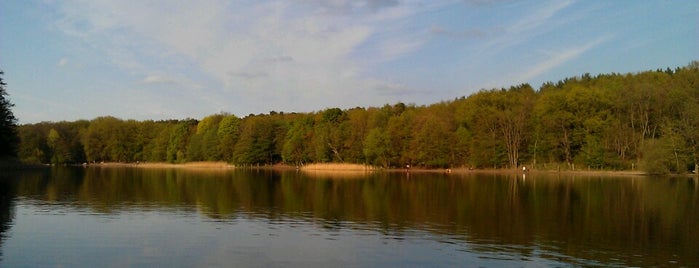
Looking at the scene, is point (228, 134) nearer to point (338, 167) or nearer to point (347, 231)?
point (338, 167)

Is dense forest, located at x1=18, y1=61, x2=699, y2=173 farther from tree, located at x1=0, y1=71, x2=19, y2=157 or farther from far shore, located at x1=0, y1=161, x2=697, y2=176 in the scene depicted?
tree, located at x1=0, y1=71, x2=19, y2=157

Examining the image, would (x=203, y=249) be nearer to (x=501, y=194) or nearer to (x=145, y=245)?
(x=145, y=245)

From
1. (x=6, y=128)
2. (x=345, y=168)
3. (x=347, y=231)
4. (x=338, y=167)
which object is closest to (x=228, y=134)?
(x=338, y=167)

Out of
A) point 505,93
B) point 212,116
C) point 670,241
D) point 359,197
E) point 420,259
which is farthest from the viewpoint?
point 212,116

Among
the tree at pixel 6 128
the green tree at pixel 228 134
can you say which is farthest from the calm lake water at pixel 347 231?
the green tree at pixel 228 134

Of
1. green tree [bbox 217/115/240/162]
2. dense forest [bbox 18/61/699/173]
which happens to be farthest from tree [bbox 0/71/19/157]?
green tree [bbox 217/115/240/162]

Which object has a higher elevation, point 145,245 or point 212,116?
point 212,116

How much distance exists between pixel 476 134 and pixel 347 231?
6455cm

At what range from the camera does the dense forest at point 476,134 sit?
7188 centimetres

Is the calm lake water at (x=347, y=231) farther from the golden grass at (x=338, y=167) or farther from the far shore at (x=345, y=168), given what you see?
the golden grass at (x=338, y=167)

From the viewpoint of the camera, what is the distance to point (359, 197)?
3709 centimetres

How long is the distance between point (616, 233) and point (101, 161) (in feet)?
403

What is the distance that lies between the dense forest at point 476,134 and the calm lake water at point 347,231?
128ft

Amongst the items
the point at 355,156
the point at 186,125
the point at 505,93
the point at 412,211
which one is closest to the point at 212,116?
the point at 186,125
